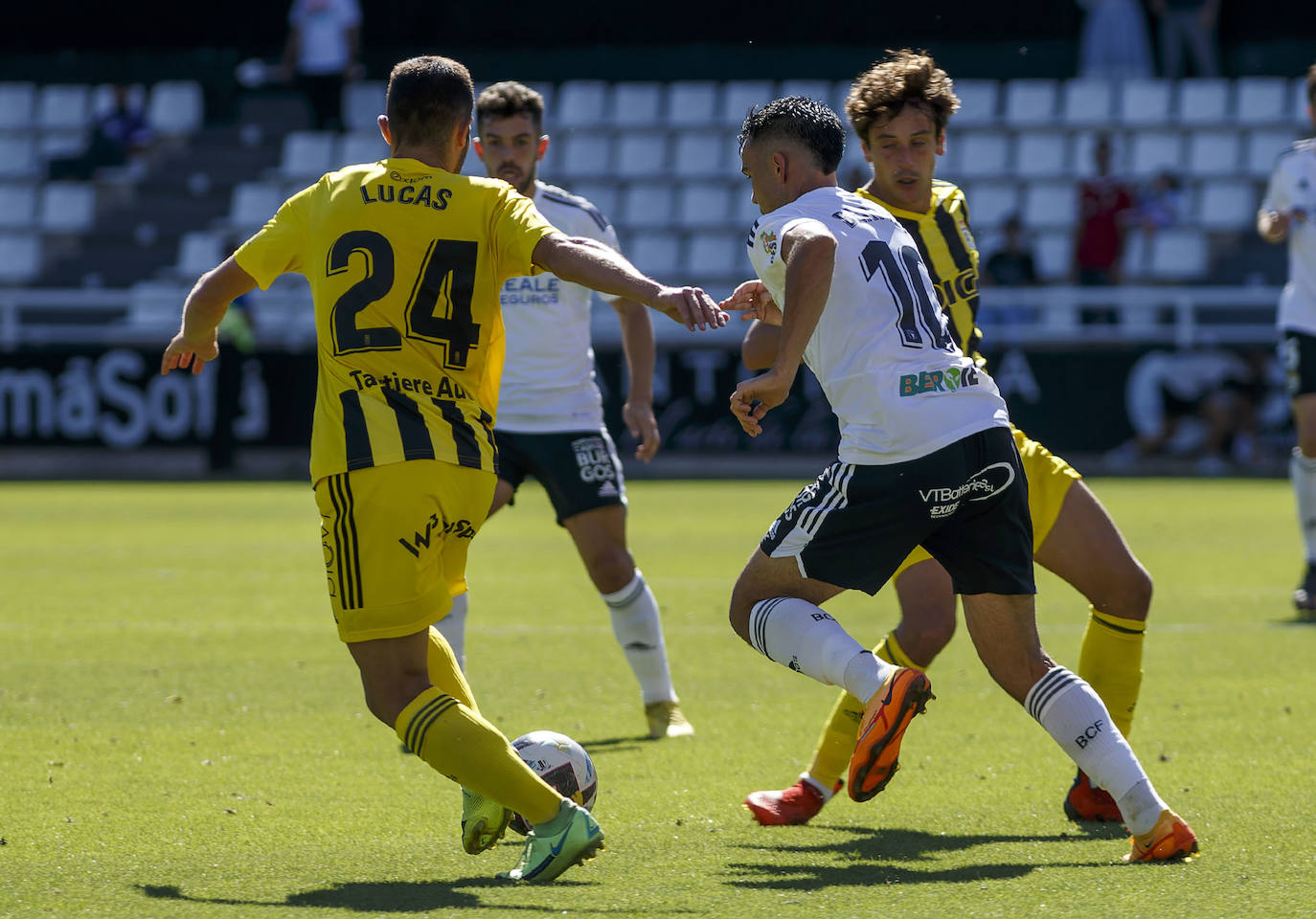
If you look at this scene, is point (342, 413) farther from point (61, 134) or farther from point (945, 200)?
point (61, 134)

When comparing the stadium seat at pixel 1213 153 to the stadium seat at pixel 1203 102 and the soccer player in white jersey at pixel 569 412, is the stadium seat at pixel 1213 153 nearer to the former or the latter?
the stadium seat at pixel 1203 102

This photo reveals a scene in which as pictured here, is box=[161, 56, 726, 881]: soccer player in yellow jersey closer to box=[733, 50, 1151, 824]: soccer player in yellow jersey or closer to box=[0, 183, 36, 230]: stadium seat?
box=[733, 50, 1151, 824]: soccer player in yellow jersey

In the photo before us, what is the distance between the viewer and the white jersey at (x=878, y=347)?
165 inches

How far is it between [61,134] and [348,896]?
2321cm

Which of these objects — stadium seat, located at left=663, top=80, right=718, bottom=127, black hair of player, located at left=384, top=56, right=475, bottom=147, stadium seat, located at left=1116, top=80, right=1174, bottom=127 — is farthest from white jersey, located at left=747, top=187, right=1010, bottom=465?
stadium seat, located at left=663, top=80, right=718, bottom=127

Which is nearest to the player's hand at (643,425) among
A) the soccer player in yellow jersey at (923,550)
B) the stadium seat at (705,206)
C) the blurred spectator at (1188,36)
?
the soccer player in yellow jersey at (923,550)

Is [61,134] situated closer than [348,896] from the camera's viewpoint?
No

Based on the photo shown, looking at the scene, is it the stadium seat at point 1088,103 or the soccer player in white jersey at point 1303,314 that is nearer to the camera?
the soccer player in white jersey at point 1303,314

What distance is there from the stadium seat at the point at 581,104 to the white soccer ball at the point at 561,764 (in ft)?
64.2

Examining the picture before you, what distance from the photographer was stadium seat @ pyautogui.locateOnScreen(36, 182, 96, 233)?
23.6 m

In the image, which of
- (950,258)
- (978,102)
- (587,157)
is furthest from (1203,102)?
(950,258)

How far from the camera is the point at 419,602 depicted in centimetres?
405

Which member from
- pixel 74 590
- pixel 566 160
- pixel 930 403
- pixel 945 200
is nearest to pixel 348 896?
pixel 930 403

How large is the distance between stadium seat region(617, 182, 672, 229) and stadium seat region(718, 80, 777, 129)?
130 cm
